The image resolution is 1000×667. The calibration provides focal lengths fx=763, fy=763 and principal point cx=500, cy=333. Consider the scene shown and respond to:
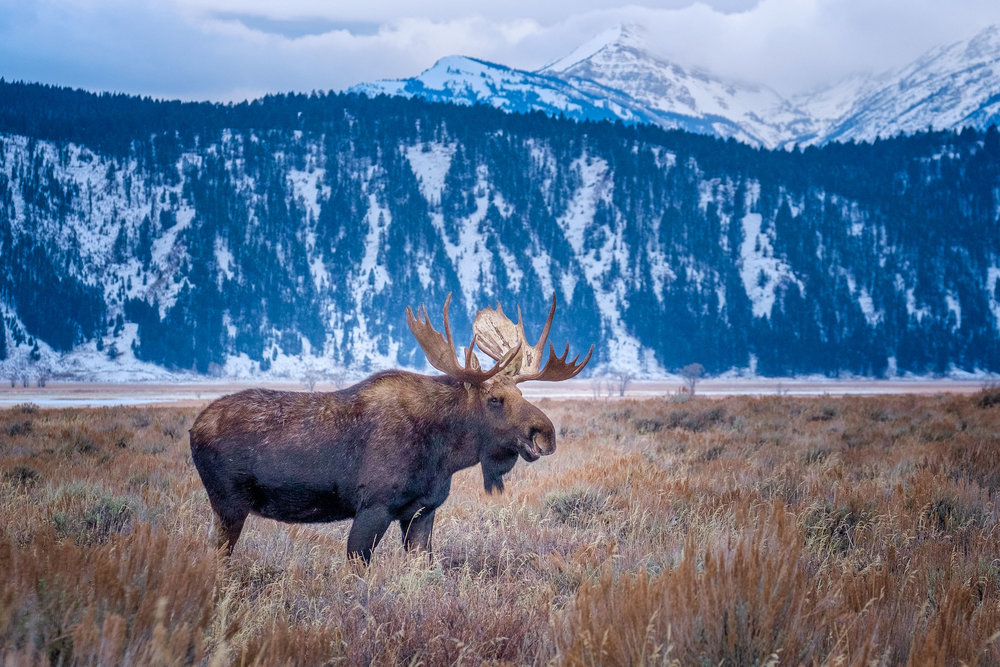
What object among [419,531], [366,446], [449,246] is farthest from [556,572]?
[449,246]

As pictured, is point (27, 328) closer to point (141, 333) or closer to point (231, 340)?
point (141, 333)

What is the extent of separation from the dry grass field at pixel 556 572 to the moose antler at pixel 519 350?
3.56 ft

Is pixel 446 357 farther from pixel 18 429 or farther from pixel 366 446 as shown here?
pixel 18 429

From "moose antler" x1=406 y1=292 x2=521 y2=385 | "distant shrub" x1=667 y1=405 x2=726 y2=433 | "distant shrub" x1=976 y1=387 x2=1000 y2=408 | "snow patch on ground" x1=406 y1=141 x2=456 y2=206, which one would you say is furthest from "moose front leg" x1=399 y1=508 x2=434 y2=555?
"snow patch on ground" x1=406 y1=141 x2=456 y2=206

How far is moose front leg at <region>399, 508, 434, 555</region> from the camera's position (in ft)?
15.0

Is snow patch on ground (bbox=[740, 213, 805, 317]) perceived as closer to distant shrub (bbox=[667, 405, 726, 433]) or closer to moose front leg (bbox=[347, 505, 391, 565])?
distant shrub (bbox=[667, 405, 726, 433])

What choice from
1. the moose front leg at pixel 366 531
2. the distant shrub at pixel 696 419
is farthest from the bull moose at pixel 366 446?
the distant shrub at pixel 696 419

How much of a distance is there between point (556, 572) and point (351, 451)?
1345 mm

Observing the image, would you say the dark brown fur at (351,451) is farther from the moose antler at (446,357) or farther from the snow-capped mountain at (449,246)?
the snow-capped mountain at (449,246)

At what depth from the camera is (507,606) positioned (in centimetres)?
337

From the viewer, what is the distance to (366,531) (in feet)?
14.0

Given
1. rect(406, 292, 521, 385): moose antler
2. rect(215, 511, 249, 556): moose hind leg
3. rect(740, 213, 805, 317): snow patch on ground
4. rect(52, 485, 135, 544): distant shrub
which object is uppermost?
rect(740, 213, 805, 317): snow patch on ground

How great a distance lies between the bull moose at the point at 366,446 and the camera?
4.31m

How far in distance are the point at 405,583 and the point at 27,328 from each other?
7211cm
